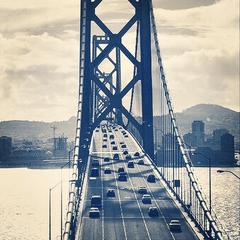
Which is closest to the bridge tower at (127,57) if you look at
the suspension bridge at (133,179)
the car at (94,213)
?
the suspension bridge at (133,179)

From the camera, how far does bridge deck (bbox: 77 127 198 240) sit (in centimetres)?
4022

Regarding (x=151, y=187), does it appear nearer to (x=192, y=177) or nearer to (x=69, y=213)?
(x=192, y=177)

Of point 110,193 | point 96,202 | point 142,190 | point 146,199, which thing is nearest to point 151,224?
point 96,202

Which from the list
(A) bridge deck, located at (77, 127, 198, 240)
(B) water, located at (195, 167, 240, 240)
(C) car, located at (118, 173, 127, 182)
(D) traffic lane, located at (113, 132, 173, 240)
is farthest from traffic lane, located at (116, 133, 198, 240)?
(B) water, located at (195, 167, 240, 240)

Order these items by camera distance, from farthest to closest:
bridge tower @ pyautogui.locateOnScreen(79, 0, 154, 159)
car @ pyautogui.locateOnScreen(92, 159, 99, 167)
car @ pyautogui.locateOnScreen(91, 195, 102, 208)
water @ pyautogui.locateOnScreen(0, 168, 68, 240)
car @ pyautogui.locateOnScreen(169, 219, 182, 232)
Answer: water @ pyautogui.locateOnScreen(0, 168, 68, 240) < car @ pyautogui.locateOnScreen(92, 159, 99, 167) < bridge tower @ pyautogui.locateOnScreen(79, 0, 154, 159) < car @ pyautogui.locateOnScreen(91, 195, 102, 208) < car @ pyautogui.locateOnScreen(169, 219, 182, 232)

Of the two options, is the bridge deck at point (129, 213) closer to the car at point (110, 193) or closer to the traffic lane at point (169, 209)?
the traffic lane at point (169, 209)

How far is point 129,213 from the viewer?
4753 centimetres

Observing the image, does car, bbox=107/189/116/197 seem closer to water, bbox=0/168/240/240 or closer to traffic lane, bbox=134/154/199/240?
traffic lane, bbox=134/154/199/240

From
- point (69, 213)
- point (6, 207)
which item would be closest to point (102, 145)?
point (6, 207)

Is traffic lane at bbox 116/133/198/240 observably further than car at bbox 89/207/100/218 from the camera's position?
No

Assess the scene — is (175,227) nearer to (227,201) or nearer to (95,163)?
(95,163)

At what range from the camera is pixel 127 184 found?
197 ft

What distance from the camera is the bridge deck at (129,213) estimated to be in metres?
40.2

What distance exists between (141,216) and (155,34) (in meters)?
26.7
